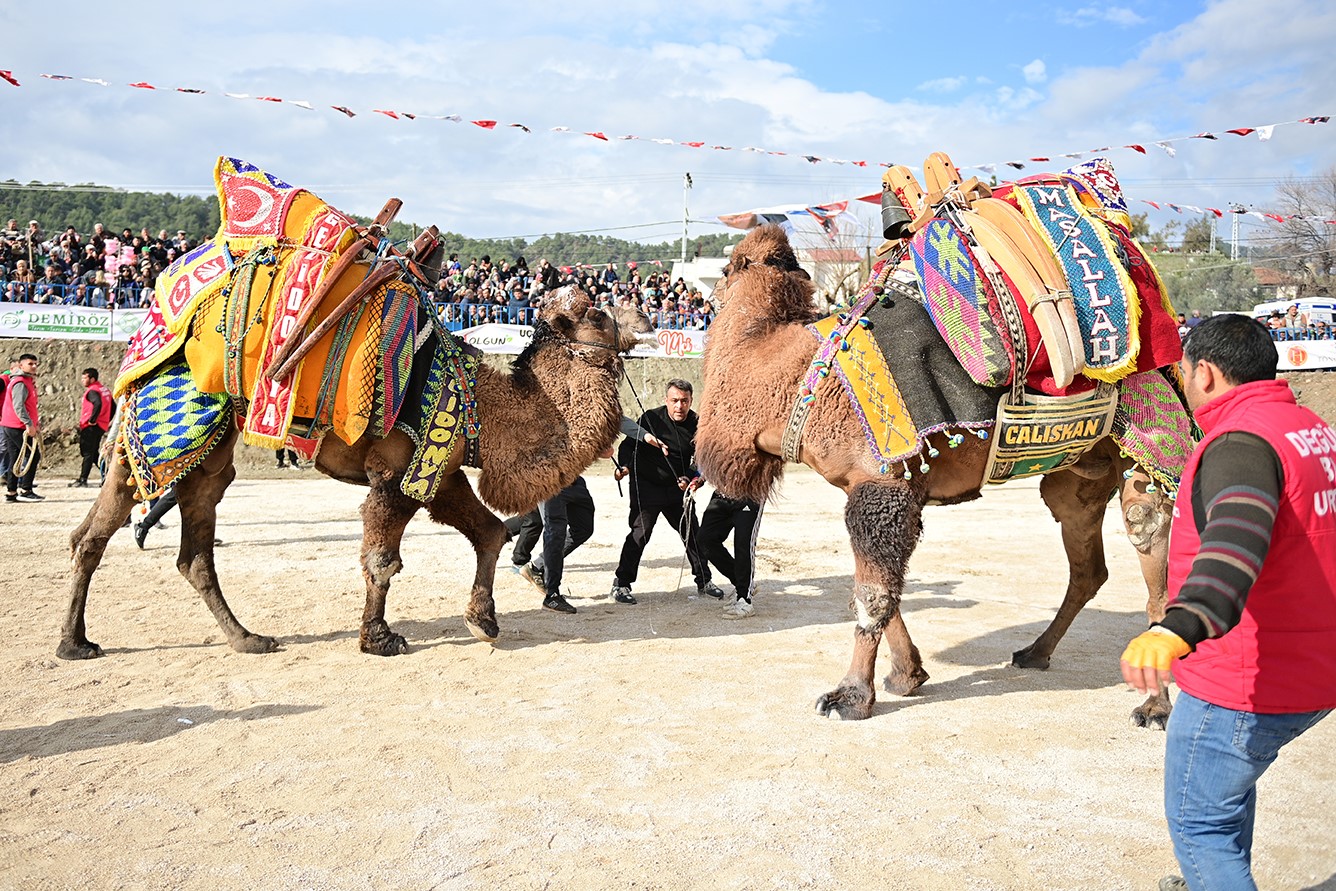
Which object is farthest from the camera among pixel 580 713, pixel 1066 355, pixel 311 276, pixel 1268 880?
pixel 311 276

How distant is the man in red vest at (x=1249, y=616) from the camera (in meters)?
2.43

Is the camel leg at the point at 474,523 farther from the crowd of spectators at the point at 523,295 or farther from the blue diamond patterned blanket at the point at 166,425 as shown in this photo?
the crowd of spectators at the point at 523,295

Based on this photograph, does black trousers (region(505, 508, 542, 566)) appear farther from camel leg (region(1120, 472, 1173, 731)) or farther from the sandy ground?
camel leg (region(1120, 472, 1173, 731))

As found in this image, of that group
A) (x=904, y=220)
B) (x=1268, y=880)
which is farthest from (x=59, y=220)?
(x=1268, y=880)

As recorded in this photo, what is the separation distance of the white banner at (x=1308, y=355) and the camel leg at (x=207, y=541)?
86.6ft

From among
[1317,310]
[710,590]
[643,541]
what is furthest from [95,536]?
[1317,310]

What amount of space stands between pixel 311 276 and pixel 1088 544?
5093 mm

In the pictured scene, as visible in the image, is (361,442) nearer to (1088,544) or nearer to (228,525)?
(1088,544)

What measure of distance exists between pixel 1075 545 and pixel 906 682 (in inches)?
59.3

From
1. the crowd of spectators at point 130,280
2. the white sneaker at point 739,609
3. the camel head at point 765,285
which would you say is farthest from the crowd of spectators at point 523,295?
the camel head at point 765,285

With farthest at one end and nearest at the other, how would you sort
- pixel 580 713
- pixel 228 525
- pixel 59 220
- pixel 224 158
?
pixel 59 220
pixel 228 525
pixel 224 158
pixel 580 713

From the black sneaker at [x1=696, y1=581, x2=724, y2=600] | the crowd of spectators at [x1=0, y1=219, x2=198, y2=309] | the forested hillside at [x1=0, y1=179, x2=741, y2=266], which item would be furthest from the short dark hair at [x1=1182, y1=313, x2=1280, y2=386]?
the forested hillside at [x1=0, y1=179, x2=741, y2=266]

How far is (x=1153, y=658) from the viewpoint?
7.56 ft

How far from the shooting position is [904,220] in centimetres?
583
